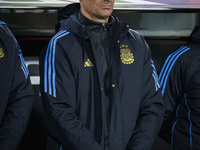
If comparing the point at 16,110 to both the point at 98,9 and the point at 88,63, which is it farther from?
the point at 98,9

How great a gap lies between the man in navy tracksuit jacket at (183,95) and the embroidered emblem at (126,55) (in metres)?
0.33

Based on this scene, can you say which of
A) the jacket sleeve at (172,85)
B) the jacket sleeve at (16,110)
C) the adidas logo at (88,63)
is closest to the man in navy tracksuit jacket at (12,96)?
the jacket sleeve at (16,110)

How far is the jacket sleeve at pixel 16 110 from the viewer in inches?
55.6

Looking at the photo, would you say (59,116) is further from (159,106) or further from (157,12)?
(157,12)

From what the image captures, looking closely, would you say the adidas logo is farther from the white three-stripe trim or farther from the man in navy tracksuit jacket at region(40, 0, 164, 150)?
the white three-stripe trim

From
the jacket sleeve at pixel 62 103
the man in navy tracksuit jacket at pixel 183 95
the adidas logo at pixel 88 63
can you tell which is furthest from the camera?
the man in navy tracksuit jacket at pixel 183 95

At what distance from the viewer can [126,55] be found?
157 cm

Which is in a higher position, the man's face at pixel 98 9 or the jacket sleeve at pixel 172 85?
the man's face at pixel 98 9

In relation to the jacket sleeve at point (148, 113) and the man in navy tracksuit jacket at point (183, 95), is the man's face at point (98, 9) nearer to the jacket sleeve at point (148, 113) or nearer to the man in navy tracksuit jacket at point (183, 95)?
the jacket sleeve at point (148, 113)

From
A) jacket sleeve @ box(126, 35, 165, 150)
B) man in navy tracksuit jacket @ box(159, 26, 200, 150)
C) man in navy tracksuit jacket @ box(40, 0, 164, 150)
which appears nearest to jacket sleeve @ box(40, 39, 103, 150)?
man in navy tracksuit jacket @ box(40, 0, 164, 150)

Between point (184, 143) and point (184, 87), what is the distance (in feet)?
0.90

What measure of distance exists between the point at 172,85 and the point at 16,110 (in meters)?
0.79

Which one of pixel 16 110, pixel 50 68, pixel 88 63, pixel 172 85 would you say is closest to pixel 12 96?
pixel 16 110

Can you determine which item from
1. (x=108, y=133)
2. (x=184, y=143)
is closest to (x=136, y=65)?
(x=108, y=133)
